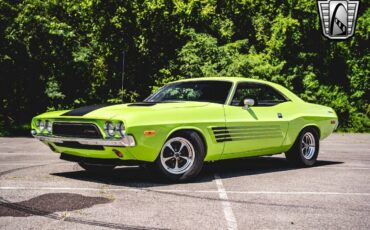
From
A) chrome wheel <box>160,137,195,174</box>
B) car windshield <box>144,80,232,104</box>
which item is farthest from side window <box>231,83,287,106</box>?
chrome wheel <box>160,137,195,174</box>

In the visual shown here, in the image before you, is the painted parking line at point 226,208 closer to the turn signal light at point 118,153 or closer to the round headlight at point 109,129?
the turn signal light at point 118,153

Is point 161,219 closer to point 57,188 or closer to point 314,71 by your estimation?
point 57,188

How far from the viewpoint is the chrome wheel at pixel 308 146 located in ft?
29.5

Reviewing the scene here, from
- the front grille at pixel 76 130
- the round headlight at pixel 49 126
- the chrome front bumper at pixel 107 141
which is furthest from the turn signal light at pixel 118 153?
the round headlight at pixel 49 126

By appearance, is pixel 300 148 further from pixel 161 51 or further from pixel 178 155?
pixel 161 51

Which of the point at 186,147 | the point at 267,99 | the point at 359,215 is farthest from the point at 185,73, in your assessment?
the point at 359,215

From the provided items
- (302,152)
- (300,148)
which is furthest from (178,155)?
(302,152)

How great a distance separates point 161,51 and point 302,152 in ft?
67.2

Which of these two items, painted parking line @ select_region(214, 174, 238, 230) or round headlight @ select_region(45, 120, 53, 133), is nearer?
painted parking line @ select_region(214, 174, 238, 230)

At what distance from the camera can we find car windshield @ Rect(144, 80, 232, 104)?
761cm

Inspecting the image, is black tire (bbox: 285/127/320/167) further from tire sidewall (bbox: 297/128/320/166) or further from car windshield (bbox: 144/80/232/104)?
car windshield (bbox: 144/80/232/104)

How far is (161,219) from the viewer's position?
15.3 ft

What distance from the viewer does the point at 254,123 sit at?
25.5 feet

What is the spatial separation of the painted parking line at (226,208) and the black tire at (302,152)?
2156mm
